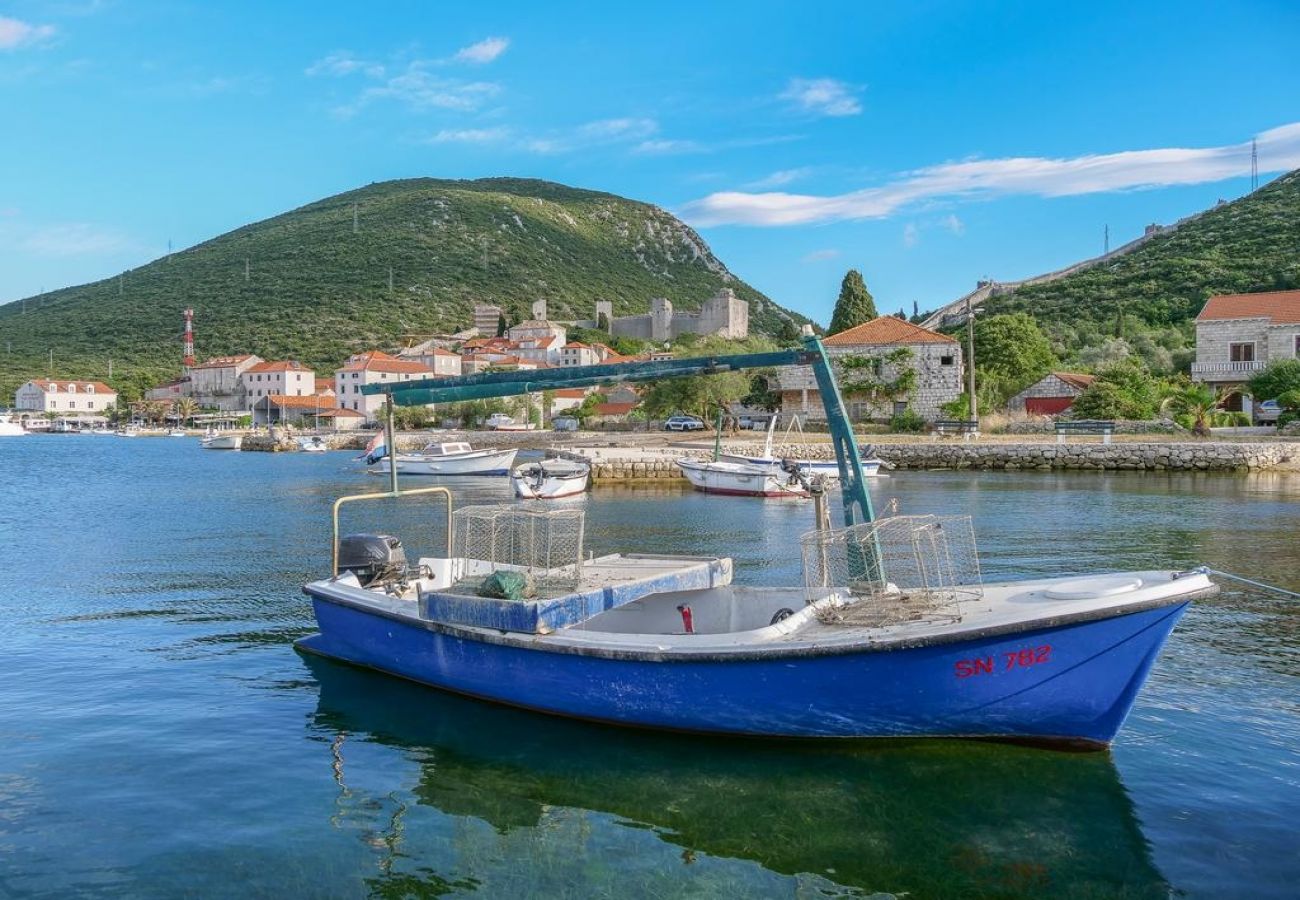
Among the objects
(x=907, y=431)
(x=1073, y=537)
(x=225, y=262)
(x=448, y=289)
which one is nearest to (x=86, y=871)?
(x=1073, y=537)

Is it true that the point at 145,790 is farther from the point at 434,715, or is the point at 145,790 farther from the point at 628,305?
the point at 628,305

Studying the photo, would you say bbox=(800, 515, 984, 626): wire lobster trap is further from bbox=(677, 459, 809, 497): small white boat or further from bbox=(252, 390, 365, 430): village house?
bbox=(252, 390, 365, 430): village house

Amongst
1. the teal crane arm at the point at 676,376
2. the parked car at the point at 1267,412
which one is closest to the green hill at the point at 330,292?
the parked car at the point at 1267,412

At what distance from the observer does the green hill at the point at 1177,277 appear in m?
82.2

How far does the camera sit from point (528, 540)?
11000 mm

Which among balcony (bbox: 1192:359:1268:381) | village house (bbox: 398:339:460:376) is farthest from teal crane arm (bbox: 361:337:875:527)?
village house (bbox: 398:339:460:376)

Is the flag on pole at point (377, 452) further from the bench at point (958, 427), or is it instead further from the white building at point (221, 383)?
the white building at point (221, 383)

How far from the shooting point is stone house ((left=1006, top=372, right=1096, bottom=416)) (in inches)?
2363

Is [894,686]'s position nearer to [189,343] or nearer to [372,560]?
[372,560]

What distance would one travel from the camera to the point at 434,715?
1002 cm

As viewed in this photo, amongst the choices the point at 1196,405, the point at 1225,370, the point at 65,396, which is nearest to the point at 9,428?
the point at 65,396

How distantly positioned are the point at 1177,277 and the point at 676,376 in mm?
95378

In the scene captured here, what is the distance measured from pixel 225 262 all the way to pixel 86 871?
19103 cm

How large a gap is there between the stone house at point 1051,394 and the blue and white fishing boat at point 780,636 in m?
54.0
